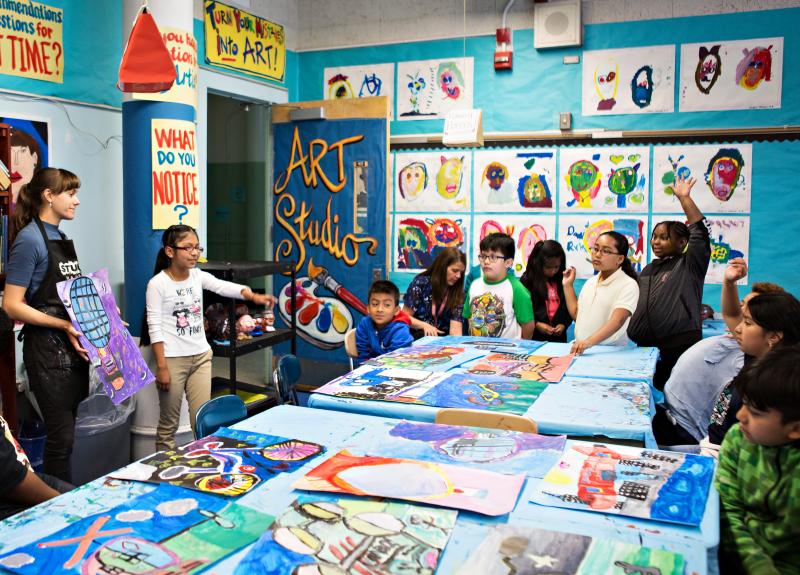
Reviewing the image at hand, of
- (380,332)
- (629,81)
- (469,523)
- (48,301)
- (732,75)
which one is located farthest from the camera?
(629,81)

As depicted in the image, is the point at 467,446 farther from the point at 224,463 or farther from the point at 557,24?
the point at 557,24

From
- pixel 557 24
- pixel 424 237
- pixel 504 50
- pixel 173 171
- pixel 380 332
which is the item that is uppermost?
pixel 557 24

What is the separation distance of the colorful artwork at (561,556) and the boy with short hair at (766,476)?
402 mm

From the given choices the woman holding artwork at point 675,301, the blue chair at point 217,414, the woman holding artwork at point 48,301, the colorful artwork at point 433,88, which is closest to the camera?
the blue chair at point 217,414

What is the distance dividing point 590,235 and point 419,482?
3779mm

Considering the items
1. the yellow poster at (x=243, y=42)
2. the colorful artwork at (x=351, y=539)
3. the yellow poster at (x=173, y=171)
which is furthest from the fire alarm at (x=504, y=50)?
the colorful artwork at (x=351, y=539)

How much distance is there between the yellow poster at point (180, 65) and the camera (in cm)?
392

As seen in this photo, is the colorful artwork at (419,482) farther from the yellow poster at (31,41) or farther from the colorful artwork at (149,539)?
the yellow poster at (31,41)

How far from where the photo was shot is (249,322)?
459cm

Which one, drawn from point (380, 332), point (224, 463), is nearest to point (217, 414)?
point (224, 463)

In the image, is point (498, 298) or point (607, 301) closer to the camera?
point (607, 301)

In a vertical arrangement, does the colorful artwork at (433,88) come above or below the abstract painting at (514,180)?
above

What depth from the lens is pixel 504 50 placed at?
17.5 ft

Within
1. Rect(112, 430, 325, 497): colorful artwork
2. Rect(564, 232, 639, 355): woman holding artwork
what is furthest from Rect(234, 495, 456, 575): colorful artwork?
Rect(564, 232, 639, 355): woman holding artwork
